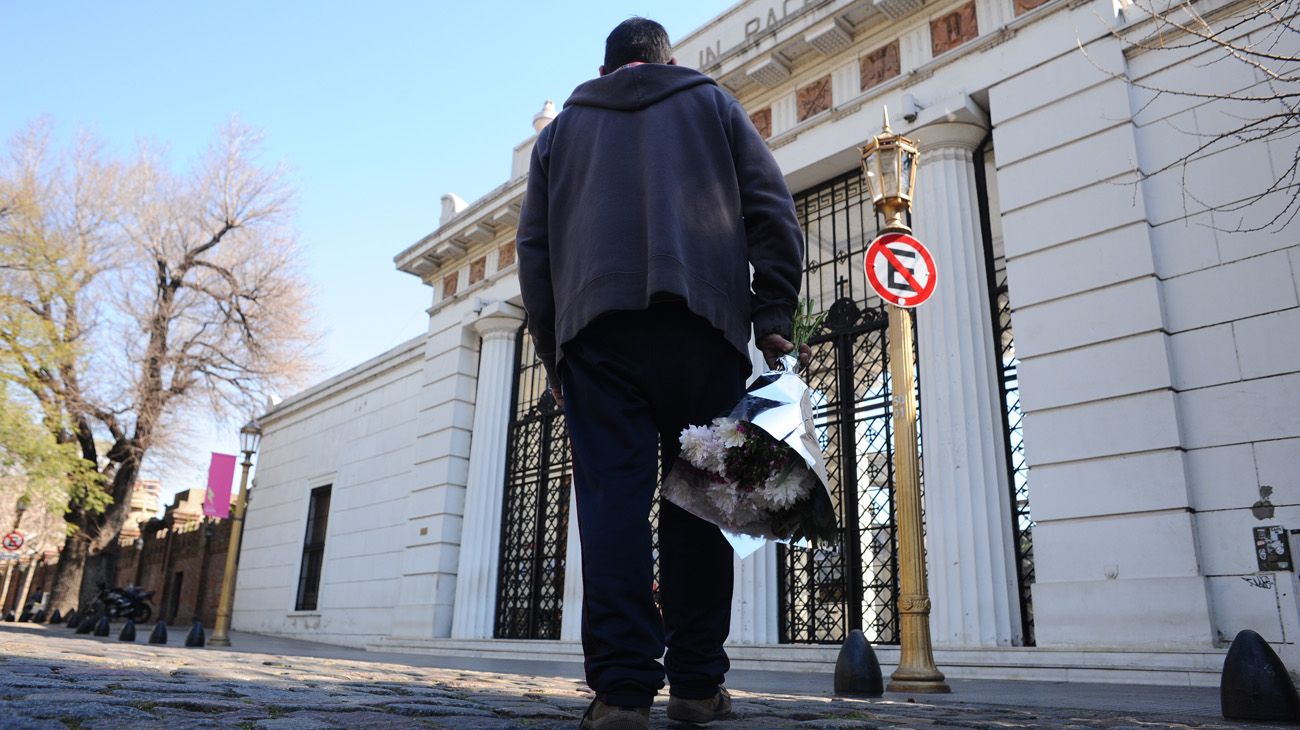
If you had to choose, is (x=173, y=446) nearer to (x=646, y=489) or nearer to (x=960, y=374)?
(x=960, y=374)

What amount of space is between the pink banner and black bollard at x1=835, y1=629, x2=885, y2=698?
15.8m

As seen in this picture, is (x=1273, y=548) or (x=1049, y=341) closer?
(x=1273, y=548)

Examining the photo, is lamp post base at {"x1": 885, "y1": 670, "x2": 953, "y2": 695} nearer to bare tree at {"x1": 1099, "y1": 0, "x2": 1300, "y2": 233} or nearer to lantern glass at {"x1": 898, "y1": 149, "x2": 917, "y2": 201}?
lantern glass at {"x1": 898, "y1": 149, "x2": 917, "y2": 201}

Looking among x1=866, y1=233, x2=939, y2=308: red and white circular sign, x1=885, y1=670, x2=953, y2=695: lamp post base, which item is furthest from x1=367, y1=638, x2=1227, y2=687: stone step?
x1=866, y1=233, x2=939, y2=308: red and white circular sign

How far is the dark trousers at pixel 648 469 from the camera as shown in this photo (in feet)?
7.49

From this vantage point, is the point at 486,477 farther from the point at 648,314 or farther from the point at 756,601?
the point at 648,314

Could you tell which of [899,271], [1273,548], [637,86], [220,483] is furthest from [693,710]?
[220,483]

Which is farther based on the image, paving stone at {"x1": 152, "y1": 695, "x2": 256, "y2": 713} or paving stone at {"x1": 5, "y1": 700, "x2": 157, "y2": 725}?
paving stone at {"x1": 152, "y1": 695, "x2": 256, "y2": 713}

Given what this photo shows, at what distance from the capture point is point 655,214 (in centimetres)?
257

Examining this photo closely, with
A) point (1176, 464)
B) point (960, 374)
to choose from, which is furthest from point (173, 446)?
point (1176, 464)

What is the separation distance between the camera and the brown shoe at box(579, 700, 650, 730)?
2033 millimetres

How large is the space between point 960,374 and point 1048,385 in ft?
2.83

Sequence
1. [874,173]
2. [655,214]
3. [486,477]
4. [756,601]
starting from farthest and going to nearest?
[486,477] → [756,601] → [874,173] → [655,214]

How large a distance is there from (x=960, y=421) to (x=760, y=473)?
18.8 feet
